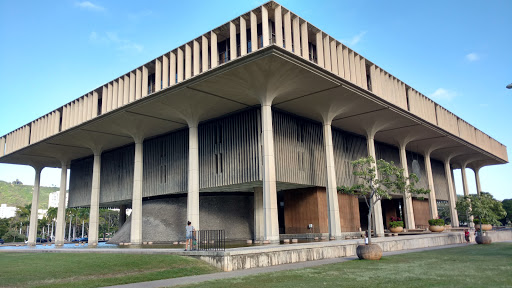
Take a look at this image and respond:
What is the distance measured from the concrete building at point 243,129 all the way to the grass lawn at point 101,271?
987 cm

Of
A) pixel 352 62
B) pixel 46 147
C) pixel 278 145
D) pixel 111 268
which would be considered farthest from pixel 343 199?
pixel 46 147

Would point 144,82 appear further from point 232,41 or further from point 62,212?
point 62,212

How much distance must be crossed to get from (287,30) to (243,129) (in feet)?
30.7

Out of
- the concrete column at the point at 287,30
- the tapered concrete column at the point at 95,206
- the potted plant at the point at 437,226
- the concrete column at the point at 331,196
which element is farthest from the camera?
the tapered concrete column at the point at 95,206

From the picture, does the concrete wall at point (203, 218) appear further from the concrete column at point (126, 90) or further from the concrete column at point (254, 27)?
the concrete column at point (254, 27)

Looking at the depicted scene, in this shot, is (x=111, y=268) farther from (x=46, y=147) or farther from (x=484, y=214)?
(x=46, y=147)

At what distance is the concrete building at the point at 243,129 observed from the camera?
2489cm

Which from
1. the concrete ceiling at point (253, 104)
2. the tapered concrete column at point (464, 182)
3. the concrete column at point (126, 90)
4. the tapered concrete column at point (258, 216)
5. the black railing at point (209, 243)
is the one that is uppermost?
the concrete column at point (126, 90)

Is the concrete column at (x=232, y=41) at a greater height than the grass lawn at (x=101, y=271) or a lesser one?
greater

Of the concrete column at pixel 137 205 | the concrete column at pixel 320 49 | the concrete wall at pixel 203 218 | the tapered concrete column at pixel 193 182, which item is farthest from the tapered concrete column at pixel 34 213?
the concrete column at pixel 320 49

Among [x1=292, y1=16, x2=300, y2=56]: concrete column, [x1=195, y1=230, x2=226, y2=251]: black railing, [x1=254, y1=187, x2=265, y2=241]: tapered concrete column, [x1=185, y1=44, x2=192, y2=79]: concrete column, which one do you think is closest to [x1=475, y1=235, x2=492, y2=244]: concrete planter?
[x1=254, y1=187, x2=265, y2=241]: tapered concrete column

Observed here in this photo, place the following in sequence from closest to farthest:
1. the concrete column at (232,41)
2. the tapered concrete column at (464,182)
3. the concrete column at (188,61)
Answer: the concrete column at (232,41)
the concrete column at (188,61)
the tapered concrete column at (464,182)

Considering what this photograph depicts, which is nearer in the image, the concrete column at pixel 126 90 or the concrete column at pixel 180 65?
the concrete column at pixel 180 65

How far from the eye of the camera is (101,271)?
44.0 ft
